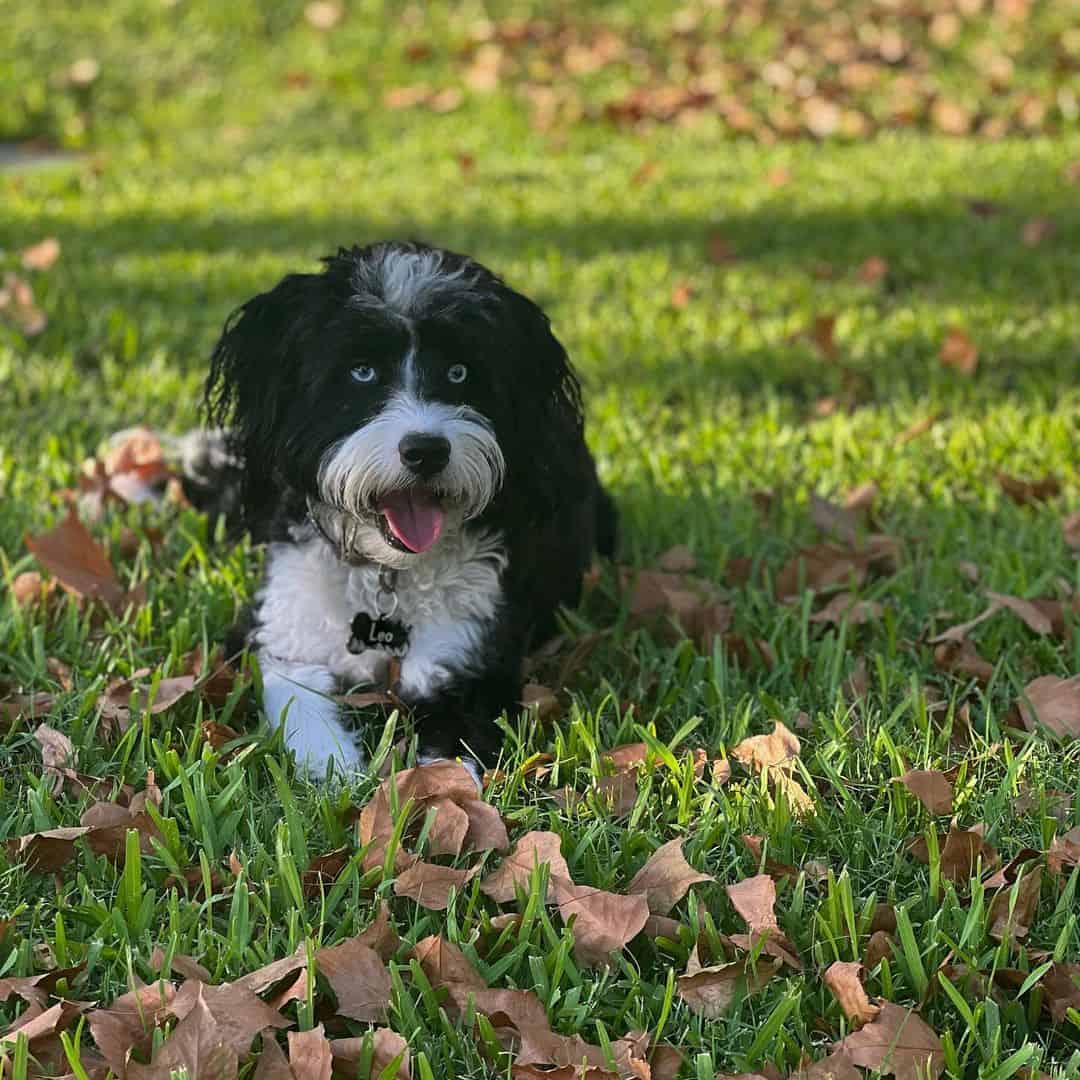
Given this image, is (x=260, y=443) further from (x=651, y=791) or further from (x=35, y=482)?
(x=35, y=482)

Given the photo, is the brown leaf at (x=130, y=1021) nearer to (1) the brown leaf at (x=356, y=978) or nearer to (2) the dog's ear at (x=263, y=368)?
(1) the brown leaf at (x=356, y=978)

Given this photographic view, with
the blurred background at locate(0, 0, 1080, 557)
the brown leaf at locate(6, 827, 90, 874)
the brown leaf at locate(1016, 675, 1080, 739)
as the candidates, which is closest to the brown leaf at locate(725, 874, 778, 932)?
the brown leaf at locate(1016, 675, 1080, 739)

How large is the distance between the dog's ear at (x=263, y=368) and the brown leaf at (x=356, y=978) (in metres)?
1.33

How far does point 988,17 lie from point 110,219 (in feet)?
22.5

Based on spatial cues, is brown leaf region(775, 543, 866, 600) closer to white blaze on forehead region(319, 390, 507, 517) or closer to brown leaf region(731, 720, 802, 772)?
brown leaf region(731, 720, 802, 772)

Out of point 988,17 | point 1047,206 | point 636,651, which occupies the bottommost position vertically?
point 636,651

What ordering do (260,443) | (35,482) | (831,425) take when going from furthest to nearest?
1. (831,425)
2. (35,482)
3. (260,443)

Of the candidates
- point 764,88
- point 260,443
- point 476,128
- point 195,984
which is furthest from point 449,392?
→ point 764,88

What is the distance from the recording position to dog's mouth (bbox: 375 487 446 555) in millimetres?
3328

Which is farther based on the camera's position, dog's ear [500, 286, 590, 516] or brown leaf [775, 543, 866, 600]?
brown leaf [775, 543, 866, 600]

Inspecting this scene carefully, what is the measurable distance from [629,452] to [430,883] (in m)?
2.87

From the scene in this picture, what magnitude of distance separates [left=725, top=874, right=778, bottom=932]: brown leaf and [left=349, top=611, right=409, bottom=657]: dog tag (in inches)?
43.7

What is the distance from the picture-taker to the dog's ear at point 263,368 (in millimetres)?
3436

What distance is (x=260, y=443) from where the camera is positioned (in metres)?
3.53
